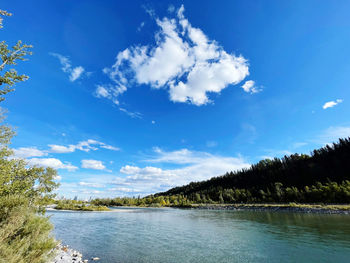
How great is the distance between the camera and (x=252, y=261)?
1686 cm

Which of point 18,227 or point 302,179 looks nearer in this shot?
point 18,227

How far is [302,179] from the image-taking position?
429 ft

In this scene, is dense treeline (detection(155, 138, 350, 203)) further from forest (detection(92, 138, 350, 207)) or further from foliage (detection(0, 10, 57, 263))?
foliage (detection(0, 10, 57, 263))

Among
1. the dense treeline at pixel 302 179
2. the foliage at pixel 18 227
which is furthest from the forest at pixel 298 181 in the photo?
the foliage at pixel 18 227

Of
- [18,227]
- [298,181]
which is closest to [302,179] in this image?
[298,181]

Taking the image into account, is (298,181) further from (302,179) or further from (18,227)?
(18,227)

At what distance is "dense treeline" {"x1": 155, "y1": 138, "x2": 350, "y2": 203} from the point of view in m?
77.9

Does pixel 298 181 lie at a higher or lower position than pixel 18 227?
higher

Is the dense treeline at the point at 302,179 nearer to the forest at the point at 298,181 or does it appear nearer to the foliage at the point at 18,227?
the forest at the point at 298,181

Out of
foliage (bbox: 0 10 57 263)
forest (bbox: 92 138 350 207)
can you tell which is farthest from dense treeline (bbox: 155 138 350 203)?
foliage (bbox: 0 10 57 263)

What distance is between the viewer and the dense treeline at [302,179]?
3066 inches

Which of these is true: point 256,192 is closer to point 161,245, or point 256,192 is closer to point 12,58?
point 161,245

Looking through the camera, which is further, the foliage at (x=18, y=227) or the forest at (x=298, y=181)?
the forest at (x=298, y=181)

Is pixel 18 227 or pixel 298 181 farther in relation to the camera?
pixel 298 181
